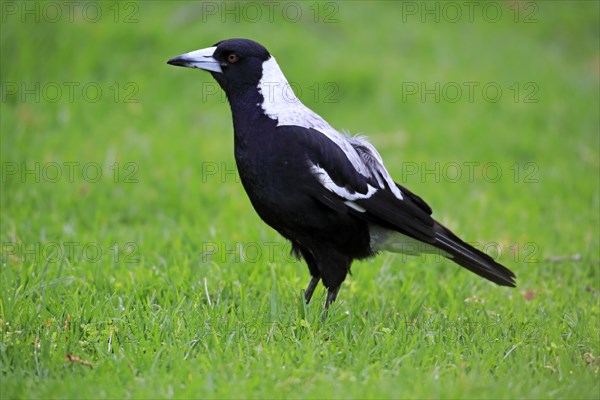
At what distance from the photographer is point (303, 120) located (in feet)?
11.0

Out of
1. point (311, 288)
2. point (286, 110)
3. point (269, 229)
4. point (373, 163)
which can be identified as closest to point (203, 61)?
point (286, 110)

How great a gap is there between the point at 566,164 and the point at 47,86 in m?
4.26

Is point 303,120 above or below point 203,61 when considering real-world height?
below

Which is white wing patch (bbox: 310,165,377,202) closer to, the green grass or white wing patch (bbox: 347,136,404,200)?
white wing patch (bbox: 347,136,404,200)

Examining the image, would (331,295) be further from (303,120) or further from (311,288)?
(303,120)

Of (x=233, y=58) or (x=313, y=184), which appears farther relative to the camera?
(x=233, y=58)

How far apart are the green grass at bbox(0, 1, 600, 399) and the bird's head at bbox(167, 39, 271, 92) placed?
0.95 m

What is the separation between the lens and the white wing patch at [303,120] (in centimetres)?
334

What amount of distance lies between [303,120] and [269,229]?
1.40m

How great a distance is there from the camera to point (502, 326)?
3287mm

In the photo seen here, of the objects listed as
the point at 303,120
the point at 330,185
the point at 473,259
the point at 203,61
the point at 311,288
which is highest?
the point at 203,61

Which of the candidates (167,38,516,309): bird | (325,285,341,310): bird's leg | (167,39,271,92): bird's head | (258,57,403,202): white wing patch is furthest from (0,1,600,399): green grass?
(167,39,271,92): bird's head

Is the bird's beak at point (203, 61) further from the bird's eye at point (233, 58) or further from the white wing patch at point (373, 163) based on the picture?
the white wing patch at point (373, 163)

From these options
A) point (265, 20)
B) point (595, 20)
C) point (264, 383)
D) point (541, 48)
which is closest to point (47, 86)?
point (265, 20)
